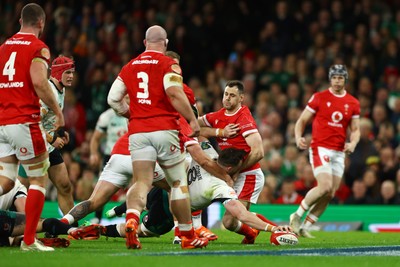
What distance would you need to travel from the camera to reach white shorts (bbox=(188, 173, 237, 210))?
12.3 metres

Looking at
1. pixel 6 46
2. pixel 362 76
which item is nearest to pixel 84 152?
pixel 362 76

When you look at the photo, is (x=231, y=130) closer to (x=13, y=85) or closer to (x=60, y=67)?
(x=60, y=67)

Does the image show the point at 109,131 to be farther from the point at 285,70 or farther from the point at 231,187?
the point at 285,70

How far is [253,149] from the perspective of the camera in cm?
1305

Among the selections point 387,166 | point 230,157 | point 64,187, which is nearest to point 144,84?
point 230,157

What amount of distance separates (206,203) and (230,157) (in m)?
0.65

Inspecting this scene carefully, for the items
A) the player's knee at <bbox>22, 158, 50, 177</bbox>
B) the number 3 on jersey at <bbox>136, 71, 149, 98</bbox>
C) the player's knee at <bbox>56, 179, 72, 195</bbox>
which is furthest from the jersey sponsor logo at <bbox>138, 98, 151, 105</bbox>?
the player's knee at <bbox>56, 179, 72, 195</bbox>

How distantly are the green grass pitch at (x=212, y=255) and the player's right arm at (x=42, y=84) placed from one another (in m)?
1.55

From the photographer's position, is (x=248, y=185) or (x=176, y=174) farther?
(x=248, y=185)

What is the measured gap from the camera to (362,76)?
2162 centimetres

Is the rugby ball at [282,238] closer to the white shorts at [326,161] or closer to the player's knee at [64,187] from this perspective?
the player's knee at [64,187]

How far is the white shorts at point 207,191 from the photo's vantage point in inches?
484

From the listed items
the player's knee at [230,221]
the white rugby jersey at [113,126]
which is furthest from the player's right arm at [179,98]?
the white rugby jersey at [113,126]

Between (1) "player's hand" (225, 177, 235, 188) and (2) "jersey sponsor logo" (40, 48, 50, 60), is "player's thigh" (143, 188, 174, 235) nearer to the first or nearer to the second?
(1) "player's hand" (225, 177, 235, 188)
